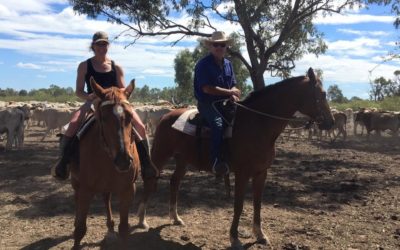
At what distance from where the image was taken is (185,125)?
6.96m

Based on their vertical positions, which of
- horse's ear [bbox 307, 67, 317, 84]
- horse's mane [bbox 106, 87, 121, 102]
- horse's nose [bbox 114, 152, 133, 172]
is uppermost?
horse's ear [bbox 307, 67, 317, 84]

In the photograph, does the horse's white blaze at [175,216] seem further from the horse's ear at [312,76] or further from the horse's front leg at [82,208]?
the horse's ear at [312,76]

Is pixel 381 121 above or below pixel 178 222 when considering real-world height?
above

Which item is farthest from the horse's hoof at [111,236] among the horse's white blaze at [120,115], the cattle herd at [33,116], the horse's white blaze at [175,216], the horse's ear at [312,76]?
the cattle herd at [33,116]

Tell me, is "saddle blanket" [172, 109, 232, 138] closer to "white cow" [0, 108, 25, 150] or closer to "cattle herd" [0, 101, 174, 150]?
"cattle herd" [0, 101, 174, 150]

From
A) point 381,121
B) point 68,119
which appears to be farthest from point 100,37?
point 381,121

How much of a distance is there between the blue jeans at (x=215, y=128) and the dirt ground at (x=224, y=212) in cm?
130

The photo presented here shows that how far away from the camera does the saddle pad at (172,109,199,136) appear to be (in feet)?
22.6

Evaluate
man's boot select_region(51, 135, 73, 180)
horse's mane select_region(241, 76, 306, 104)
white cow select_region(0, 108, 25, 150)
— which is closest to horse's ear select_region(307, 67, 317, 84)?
horse's mane select_region(241, 76, 306, 104)

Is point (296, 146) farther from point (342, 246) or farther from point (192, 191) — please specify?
point (342, 246)

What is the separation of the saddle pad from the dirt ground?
1531 mm

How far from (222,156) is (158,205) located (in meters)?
2.64

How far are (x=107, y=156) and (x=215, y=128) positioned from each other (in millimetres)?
1772

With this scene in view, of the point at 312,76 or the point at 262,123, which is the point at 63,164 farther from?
the point at 312,76
